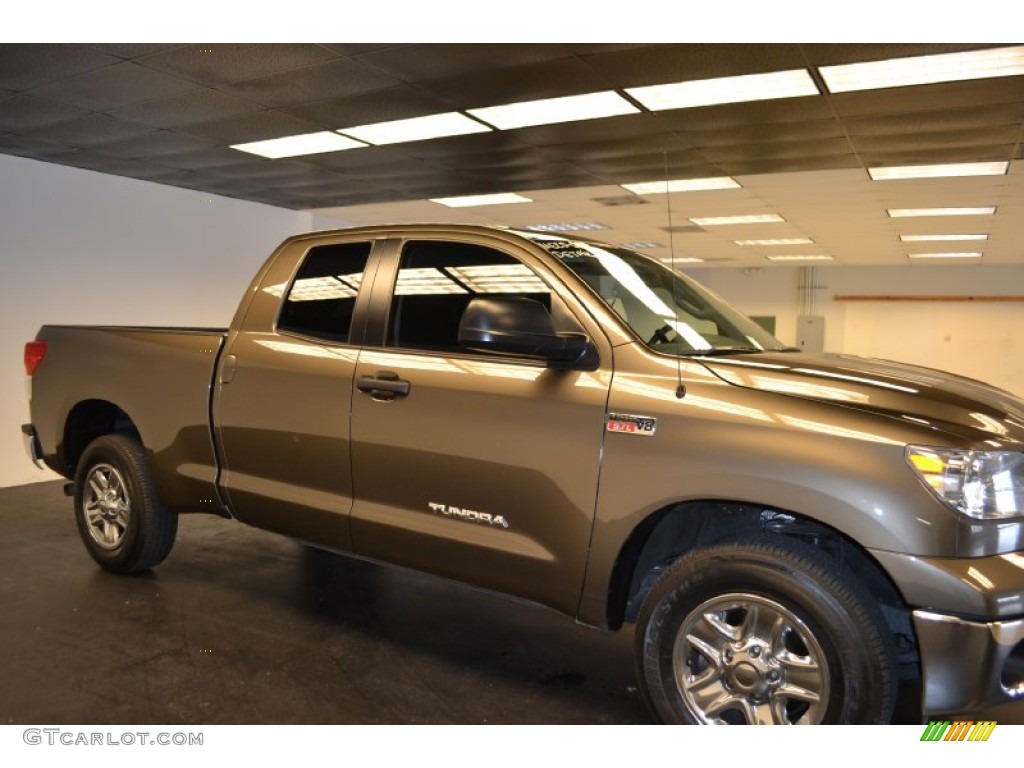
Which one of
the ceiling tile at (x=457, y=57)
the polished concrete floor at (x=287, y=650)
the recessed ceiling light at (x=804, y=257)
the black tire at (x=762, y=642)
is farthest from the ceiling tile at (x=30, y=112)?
the recessed ceiling light at (x=804, y=257)

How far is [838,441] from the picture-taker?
2033mm

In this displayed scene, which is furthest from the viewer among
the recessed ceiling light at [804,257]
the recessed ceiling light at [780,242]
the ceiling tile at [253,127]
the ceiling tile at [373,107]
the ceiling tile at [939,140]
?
the recessed ceiling light at [804,257]

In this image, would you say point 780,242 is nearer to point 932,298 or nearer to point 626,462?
point 932,298

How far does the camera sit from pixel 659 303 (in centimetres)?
290

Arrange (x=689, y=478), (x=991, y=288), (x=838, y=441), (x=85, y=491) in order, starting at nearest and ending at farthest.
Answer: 1. (x=838, y=441)
2. (x=689, y=478)
3. (x=85, y=491)
4. (x=991, y=288)

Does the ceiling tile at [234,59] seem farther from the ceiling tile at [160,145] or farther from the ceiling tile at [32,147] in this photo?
the ceiling tile at [32,147]

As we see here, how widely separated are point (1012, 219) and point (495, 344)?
1101cm

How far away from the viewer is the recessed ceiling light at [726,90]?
190 inches

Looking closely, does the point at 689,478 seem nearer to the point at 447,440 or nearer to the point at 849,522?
the point at 849,522

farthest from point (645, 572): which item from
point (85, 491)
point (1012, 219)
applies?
point (1012, 219)

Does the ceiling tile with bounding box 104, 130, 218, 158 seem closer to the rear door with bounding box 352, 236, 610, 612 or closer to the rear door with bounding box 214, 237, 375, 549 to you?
the rear door with bounding box 214, 237, 375, 549

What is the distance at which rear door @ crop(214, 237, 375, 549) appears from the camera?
2.98 m

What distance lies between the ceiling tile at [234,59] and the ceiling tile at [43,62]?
1.00 ft

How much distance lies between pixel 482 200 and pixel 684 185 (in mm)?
2750
